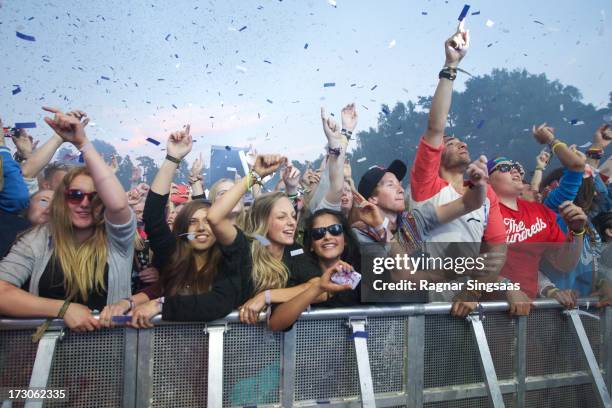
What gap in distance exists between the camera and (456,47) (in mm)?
3178

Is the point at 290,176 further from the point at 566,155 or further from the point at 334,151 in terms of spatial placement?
the point at 566,155

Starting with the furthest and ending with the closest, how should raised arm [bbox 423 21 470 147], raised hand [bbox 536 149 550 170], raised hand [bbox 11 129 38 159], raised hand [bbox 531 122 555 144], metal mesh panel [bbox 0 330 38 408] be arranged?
1. raised hand [bbox 536 149 550 170]
2. raised hand [bbox 11 129 38 159]
3. raised hand [bbox 531 122 555 144]
4. raised arm [bbox 423 21 470 147]
5. metal mesh panel [bbox 0 330 38 408]

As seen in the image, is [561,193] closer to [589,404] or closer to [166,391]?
[589,404]

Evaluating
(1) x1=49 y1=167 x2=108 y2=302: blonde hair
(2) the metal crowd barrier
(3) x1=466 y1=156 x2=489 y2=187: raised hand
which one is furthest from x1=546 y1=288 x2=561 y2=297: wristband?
(1) x1=49 y1=167 x2=108 y2=302: blonde hair

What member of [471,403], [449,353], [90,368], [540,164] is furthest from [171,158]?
[540,164]

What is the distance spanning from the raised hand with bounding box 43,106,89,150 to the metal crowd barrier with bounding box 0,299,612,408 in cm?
105

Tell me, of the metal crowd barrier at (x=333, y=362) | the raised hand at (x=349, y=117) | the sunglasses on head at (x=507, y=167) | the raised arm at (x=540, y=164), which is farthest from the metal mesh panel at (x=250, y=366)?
the raised arm at (x=540, y=164)

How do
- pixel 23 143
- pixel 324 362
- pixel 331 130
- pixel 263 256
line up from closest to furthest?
1. pixel 324 362
2. pixel 263 256
3. pixel 331 130
4. pixel 23 143

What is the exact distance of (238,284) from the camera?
104 inches

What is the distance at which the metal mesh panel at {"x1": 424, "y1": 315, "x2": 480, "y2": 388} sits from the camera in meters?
2.75

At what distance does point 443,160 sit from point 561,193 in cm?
118

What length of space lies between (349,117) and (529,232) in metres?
2.01

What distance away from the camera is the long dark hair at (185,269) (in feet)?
9.30

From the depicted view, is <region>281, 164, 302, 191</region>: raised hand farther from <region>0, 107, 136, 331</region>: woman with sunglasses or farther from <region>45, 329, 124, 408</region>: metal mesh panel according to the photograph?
<region>45, 329, 124, 408</region>: metal mesh panel
